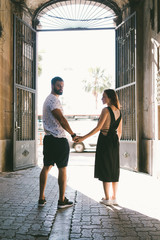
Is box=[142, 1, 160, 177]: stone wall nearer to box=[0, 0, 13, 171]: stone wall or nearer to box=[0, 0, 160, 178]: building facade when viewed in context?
box=[0, 0, 160, 178]: building facade

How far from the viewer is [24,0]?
8430mm

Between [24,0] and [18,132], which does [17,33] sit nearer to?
[24,0]

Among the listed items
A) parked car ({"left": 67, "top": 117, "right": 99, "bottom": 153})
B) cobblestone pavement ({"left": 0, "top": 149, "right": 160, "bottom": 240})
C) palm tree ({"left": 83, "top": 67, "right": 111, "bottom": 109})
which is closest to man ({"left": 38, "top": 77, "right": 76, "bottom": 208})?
cobblestone pavement ({"left": 0, "top": 149, "right": 160, "bottom": 240})

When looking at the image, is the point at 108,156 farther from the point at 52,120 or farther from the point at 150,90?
the point at 150,90

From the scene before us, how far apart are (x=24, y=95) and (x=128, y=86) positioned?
327 centimetres

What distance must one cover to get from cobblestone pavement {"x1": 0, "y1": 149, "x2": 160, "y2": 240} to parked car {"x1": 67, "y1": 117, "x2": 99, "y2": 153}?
10.9 metres

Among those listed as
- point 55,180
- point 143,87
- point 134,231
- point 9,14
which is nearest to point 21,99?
point 9,14

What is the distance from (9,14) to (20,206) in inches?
243

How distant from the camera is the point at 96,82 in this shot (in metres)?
42.2

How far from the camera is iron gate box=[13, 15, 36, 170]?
782cm

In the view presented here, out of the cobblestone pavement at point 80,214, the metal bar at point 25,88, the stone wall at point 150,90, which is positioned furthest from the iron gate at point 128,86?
the metal bar at point 25,88

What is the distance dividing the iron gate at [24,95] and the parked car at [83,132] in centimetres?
791

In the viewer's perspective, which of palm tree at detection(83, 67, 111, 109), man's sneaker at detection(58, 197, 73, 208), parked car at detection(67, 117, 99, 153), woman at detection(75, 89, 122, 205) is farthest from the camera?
palm tree at detection(83, 67, 111, 109)

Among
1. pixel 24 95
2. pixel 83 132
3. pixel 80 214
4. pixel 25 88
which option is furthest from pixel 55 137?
pixel 83 132
